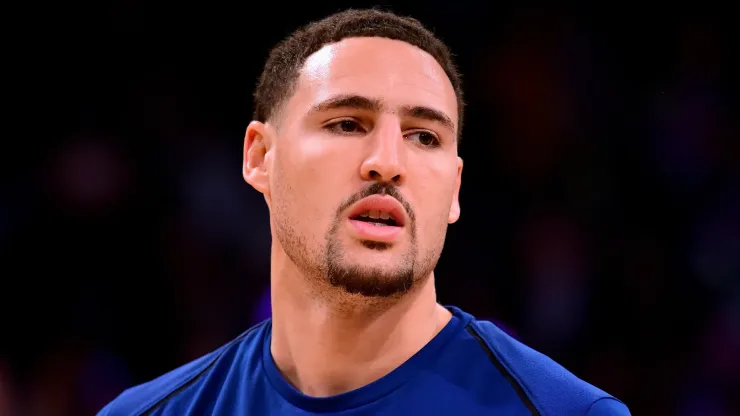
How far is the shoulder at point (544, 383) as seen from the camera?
182 centimetres

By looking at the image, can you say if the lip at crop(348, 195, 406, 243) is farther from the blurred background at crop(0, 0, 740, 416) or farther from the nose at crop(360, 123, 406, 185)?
the blurred background at crop(0, 0, 740, 416)

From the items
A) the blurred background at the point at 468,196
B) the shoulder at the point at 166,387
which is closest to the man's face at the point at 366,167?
the shoulder at the point at 166,387

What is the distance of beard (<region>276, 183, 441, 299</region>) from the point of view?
186 centimetres

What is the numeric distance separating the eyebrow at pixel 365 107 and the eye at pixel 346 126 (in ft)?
0.13

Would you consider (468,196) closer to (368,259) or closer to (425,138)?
(425,138)

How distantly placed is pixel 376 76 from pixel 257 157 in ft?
1.56

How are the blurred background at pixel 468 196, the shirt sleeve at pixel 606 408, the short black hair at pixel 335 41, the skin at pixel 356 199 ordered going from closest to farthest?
the shirt sleeve at pixel 606 408 < the skin at pixel 356 199 < the short black hair at pixel 335 41 < the blurred background at pixel 468 196

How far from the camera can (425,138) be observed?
205cm

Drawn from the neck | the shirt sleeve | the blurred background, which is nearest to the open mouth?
the neck

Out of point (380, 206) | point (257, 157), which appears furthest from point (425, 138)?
point (257, 157)

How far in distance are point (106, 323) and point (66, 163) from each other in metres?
0.89

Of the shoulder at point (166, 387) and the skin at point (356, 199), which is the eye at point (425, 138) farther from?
the shoulder at point (166, 387)

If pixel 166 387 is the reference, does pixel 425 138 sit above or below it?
above

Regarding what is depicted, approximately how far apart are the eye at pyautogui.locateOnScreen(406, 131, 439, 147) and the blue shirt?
0.47m
